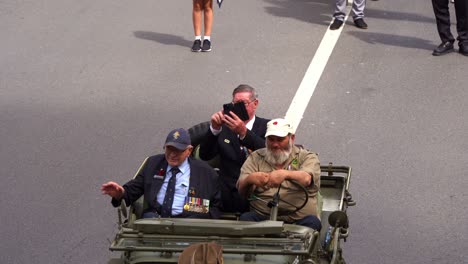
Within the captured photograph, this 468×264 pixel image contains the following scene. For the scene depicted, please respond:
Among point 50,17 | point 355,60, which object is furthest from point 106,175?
point 50,17

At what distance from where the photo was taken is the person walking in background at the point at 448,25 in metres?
16.3

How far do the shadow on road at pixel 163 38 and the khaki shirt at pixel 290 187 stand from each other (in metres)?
8.03

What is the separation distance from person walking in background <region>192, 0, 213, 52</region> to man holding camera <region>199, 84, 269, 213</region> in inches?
244

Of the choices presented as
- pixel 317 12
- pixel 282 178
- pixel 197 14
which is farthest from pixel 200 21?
pixel 282 178

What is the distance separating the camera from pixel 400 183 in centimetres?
1243

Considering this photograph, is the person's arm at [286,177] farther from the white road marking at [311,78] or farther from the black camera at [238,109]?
the white road marking at [311,78]

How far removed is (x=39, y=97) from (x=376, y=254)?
21.2 ft

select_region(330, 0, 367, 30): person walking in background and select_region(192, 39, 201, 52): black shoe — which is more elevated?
select_region(330, 0, 367, 30): person walking in background

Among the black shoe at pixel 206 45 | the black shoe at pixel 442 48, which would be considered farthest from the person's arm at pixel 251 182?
the black shoe at pixel 442 48

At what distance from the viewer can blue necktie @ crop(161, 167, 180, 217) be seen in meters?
9.59

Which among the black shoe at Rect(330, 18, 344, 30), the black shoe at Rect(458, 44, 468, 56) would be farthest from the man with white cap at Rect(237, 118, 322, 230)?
the black shoe at Rect(330, 18, 344, 30)

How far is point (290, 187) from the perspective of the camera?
30.8ft

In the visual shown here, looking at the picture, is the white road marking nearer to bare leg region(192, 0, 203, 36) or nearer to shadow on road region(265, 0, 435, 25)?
shadow on road region(265, 0, 435, 25)

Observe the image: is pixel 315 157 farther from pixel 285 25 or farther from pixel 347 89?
pixel 285 25
